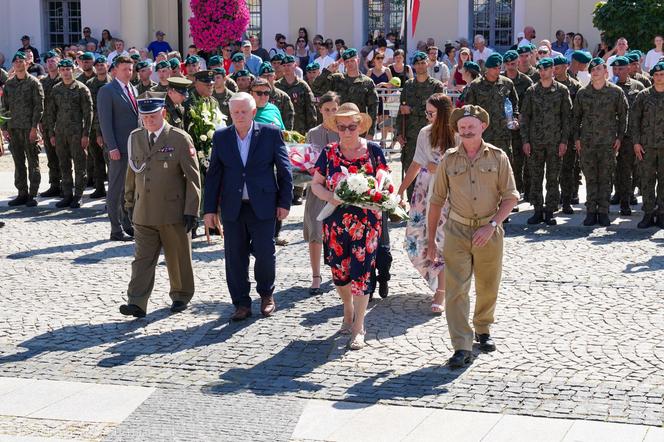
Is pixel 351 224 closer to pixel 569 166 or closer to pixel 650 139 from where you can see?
pixel 650 139

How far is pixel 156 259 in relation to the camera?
9.88m

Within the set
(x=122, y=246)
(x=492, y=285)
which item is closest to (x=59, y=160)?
(x=122, y=246)

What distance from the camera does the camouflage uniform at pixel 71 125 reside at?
15.8m

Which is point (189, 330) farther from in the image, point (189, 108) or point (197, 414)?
point (189, 108)

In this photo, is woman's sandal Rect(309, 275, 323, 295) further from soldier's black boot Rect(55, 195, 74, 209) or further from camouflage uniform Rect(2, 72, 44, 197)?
camouflage uniform Rect(2, 72, 44, 197)

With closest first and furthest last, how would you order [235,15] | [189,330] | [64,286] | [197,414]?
1. [197,414]
2. [189,330]
3. [64,286]
4. [235,15]

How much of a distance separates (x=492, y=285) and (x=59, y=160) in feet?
30.8

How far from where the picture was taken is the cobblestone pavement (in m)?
7.61

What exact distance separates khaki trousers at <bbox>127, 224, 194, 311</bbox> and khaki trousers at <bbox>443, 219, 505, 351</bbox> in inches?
102

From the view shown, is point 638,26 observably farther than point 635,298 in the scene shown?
Yes

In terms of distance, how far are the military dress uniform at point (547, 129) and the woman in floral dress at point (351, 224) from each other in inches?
230

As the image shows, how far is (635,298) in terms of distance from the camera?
401 inches

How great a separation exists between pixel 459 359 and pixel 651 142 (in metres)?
6.71

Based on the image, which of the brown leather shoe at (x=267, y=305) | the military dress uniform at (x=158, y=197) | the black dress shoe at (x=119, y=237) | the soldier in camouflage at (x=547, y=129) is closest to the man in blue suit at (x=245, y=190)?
the brown leather shoe at (x=267, y=305)
